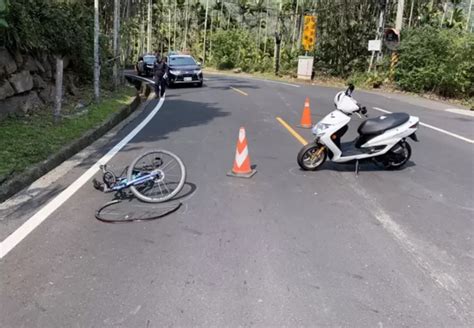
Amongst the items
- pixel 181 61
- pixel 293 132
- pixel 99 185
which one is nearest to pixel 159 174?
pixel 99 185

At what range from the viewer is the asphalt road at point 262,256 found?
10.9ft

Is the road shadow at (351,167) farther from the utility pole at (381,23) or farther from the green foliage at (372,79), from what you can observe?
the utility pole at (381,23)

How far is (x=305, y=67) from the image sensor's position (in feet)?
103

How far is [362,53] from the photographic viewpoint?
30.9 meters

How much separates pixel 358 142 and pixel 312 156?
2.57 feet

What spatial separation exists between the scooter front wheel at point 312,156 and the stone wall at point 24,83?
6001 mm

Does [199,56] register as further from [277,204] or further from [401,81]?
[277,204]

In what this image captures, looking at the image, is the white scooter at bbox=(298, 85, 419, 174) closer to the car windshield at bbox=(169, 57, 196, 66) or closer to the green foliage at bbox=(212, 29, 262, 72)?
the car windshield at bbox=(169, 57, 196, 66)

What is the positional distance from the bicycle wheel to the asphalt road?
0.72ft

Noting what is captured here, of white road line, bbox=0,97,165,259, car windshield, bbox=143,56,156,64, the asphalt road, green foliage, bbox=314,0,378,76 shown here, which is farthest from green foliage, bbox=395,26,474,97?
white road line, bbox=0,97,165,259

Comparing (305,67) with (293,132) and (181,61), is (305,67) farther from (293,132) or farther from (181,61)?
(293,132)

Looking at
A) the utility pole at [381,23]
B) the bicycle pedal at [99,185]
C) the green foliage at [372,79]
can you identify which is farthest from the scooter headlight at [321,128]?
the utility pole at [381,23]

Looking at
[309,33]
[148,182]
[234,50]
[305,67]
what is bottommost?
[148,182]

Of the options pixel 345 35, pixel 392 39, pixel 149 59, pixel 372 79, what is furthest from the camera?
pixel 345 35
